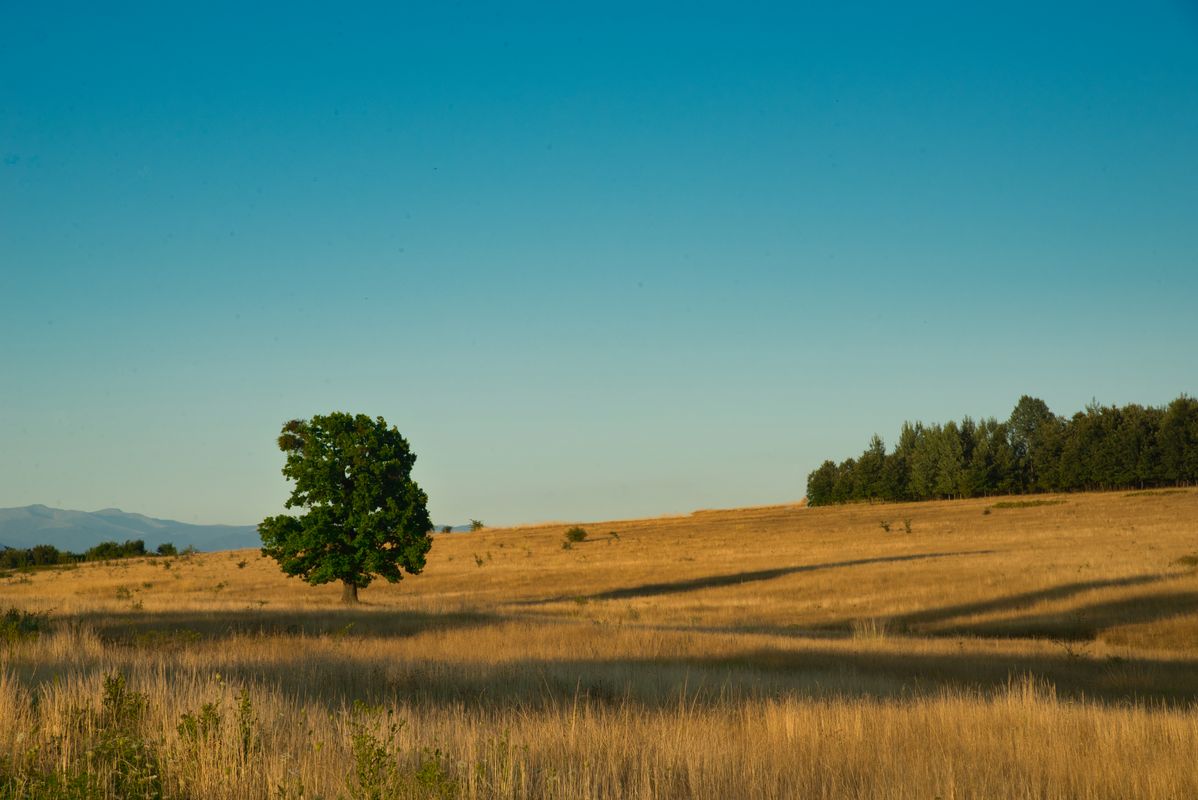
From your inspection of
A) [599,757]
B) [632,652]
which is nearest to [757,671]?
[632,652]

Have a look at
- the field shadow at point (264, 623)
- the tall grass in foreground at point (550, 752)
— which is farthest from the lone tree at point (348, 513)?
the tall grass in foreground at point (550, 752)

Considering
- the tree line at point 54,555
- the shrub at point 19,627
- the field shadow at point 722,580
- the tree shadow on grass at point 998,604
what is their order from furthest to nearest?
the tree line at point 54,555 → the field shadow at point 722,580 → the tree shadow on grass at point 998,604 → the shrub at point 19,627

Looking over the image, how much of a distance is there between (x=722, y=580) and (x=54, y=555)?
80.2 meters

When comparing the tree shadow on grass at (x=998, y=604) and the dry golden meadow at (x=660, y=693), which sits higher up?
the dry golden meadow at (x=660, y=693)

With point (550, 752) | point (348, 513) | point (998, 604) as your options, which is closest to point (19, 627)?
point (550, 752)

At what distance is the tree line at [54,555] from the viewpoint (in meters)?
92.6

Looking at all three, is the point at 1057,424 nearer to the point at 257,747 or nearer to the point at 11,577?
the point at 11,577

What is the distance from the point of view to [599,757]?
7402mm

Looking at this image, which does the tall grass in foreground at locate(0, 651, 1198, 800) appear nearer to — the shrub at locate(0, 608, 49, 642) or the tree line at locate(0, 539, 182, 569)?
the shrub at locate(0, 608, 49, 642)

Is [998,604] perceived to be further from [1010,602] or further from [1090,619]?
[1090,619]

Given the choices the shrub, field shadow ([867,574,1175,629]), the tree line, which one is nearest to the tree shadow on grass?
field shadow ([867,574,1175,629])

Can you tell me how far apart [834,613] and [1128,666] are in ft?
54.3

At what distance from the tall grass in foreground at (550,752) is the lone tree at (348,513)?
1217 inches

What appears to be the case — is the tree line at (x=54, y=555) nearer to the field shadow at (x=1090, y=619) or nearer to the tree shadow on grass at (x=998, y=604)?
the tree shadow on grass at (x=998, y=604)
